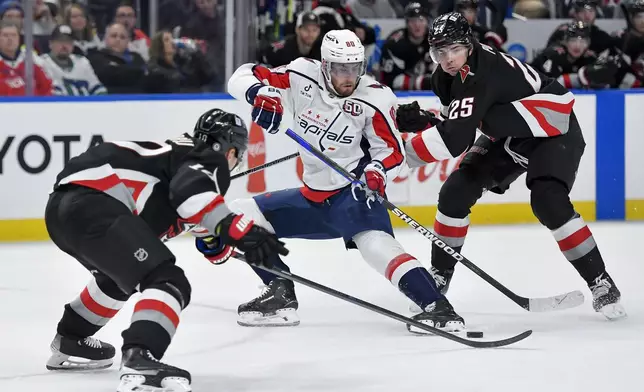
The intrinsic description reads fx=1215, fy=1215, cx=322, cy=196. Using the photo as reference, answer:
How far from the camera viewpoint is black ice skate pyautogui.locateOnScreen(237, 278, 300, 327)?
4.66m

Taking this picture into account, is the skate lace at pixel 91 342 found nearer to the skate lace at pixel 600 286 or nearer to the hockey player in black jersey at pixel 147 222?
the hockey player in black jersey at pixel 147 222

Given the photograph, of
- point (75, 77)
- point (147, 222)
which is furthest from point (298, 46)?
point (147, 222)

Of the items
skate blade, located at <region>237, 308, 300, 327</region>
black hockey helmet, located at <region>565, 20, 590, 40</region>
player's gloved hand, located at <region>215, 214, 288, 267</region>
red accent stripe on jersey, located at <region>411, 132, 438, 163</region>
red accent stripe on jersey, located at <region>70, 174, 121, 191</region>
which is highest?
red accent stripe on jersey, located at <region>70, 174, 121, 191</region>

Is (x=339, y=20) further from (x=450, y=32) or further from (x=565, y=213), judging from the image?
(x=565, y=213)

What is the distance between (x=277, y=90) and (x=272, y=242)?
138cm

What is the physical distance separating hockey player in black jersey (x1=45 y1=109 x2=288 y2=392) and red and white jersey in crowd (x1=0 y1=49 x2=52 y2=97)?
337 centimetres

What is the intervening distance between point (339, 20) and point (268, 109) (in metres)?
3.25

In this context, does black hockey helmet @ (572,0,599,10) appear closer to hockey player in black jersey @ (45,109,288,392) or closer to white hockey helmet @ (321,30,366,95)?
white hockey helmet @ (321,30,366,95)

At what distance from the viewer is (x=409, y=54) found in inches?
307

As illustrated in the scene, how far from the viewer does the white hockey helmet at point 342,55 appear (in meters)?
4.54


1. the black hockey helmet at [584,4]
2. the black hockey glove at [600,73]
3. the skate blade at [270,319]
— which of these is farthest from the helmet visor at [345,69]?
the black hockey helmet at [584,4]

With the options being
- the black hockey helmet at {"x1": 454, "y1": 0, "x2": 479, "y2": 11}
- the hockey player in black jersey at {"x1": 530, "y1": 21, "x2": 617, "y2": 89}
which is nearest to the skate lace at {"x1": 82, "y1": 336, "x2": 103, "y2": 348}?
the hockey player in black jersey at {"x1": 530, "y1": 21, "x2": 617, "y2": 89}

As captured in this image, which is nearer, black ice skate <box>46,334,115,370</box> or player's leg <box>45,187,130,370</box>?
player's leg <box>45,187,130,370</box>

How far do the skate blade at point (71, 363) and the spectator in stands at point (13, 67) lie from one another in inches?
125
